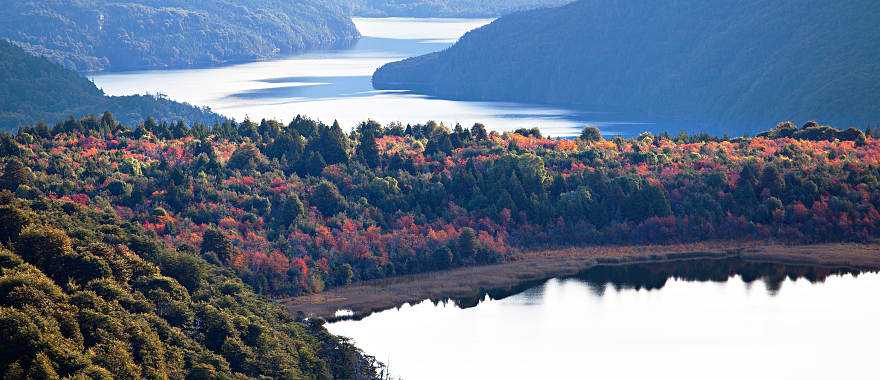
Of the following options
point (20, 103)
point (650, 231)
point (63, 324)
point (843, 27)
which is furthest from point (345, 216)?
point (843, 27)

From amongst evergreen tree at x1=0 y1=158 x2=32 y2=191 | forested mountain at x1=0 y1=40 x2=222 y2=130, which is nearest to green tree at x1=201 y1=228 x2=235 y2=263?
evergreen tree at x1=0 y1=158 x2=32 y2=191

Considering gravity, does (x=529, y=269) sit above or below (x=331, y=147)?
below

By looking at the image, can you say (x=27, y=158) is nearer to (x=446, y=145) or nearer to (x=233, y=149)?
(x=233, y=149)

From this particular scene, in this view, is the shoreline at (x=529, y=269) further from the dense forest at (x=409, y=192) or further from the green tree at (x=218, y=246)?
the green tree at (x=218, y=246)

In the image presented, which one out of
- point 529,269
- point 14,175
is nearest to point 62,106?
point 14,175

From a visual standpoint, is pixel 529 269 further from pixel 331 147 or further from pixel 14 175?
pixel 14 175

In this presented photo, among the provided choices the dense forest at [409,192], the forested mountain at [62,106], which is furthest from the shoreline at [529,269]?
the forested mountain at [62,106]

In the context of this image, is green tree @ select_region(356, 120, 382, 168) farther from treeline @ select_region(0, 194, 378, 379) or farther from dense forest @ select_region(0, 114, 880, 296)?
treeline @ select_region(0, 194, 378, 379)
